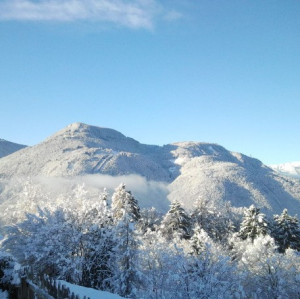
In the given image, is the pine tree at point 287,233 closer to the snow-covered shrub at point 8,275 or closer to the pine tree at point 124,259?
the pine tree at point 124,259

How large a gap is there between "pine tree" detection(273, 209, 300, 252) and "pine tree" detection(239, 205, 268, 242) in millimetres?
3912

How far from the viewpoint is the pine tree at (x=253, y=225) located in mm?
39806

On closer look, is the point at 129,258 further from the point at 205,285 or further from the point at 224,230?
the point at 224,230

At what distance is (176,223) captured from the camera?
45781mm

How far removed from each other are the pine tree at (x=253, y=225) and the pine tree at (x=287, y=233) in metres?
3.91

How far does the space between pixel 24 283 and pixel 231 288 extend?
45.9ft

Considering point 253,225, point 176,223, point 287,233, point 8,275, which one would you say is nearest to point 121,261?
point 8,275

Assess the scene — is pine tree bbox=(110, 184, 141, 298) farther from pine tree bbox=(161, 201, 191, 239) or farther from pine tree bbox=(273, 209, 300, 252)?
pine tree bbox=(273, 209, 300, 252)

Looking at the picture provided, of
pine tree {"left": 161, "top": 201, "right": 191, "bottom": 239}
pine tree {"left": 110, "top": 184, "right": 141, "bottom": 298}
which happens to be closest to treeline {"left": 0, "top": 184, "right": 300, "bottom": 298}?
pine tree {"left": 110, "top": 184, "right": 141, "bottom": 298}

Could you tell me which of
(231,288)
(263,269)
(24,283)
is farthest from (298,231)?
(24,283)

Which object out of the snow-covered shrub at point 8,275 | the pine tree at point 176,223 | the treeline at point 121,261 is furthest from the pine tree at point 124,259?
the pine tree at point 176,223

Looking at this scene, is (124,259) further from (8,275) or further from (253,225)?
(253,225)

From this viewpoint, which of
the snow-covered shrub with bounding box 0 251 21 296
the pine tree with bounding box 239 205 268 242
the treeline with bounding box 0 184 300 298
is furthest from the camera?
the pine tree with bounding box 239 205 268 242

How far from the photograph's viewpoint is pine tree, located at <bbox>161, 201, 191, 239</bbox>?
45562mm
